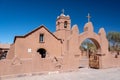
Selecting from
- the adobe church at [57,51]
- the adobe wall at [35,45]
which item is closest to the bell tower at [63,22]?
the adobe church at [57,51]

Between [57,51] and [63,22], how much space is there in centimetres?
608

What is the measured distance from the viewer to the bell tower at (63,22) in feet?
111

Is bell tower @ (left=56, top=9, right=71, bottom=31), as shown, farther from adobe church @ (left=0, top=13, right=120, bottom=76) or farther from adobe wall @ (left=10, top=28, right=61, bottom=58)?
adobe wall @ (left=10, top=28, right=61, bottom=58)

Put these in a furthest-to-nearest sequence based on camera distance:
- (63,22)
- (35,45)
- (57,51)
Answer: (63,22) < (57,51) < (35,45)

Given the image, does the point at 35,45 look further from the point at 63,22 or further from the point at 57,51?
the point at 63,22

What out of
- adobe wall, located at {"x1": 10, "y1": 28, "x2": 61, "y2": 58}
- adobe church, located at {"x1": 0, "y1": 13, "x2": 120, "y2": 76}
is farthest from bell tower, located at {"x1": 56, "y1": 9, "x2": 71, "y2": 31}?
adobe wall, located at {"x1": 10, "y1": 28, "x2": 61, "y2": 58}

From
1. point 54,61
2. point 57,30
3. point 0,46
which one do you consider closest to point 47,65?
point 54,61

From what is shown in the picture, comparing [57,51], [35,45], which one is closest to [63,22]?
[57,51]

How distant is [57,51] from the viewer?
32938 mm

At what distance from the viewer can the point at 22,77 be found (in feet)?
54.7

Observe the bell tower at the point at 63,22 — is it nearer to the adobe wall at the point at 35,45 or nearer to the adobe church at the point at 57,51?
the adobe church at the point at 57,51

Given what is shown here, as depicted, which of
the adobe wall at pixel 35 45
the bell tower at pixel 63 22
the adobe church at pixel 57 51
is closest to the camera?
the adobe church at pixel 57 51

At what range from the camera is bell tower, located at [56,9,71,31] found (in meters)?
33.9

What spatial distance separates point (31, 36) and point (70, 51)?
11465 mm
